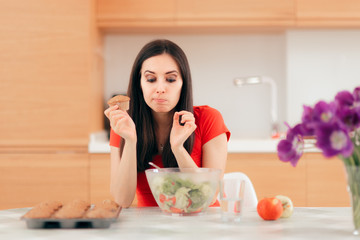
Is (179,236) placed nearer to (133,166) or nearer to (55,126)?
(133,166)

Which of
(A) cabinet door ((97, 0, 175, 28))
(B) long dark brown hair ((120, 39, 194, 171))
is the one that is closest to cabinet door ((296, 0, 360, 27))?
(A) cabinet door ((97, 0, 175, 28))

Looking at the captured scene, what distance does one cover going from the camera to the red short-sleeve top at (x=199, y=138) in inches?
70.6

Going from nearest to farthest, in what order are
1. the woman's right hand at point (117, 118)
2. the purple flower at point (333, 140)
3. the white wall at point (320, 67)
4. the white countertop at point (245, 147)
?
the purple flower at point (333, 140), the woman's right hand at point (117, 118), the white countertop at point (245, 147), the white wall at point (320, 67)

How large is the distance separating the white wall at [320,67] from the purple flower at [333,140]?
96.2 inches

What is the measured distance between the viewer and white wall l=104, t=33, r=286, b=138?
3.43m

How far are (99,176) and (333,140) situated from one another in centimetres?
208

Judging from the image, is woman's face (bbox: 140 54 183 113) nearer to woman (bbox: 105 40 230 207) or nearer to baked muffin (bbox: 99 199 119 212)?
woman (bbox: 105 40 230 207)

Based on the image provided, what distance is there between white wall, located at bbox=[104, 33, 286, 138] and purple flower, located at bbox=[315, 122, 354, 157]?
2.49 meters

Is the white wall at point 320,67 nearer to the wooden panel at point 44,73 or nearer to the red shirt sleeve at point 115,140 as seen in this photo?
the wooden panel at point 44,73

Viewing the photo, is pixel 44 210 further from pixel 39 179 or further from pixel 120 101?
pixel 39 179

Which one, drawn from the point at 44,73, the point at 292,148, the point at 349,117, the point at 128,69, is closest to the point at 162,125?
the point at 292,148

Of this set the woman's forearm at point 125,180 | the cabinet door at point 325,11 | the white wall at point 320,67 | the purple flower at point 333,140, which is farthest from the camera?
the white wall at point 320,67

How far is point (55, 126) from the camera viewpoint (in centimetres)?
289

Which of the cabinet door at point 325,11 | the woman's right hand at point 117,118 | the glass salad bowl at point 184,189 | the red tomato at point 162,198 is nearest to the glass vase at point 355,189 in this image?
the glass salad bowl at point 184,189
